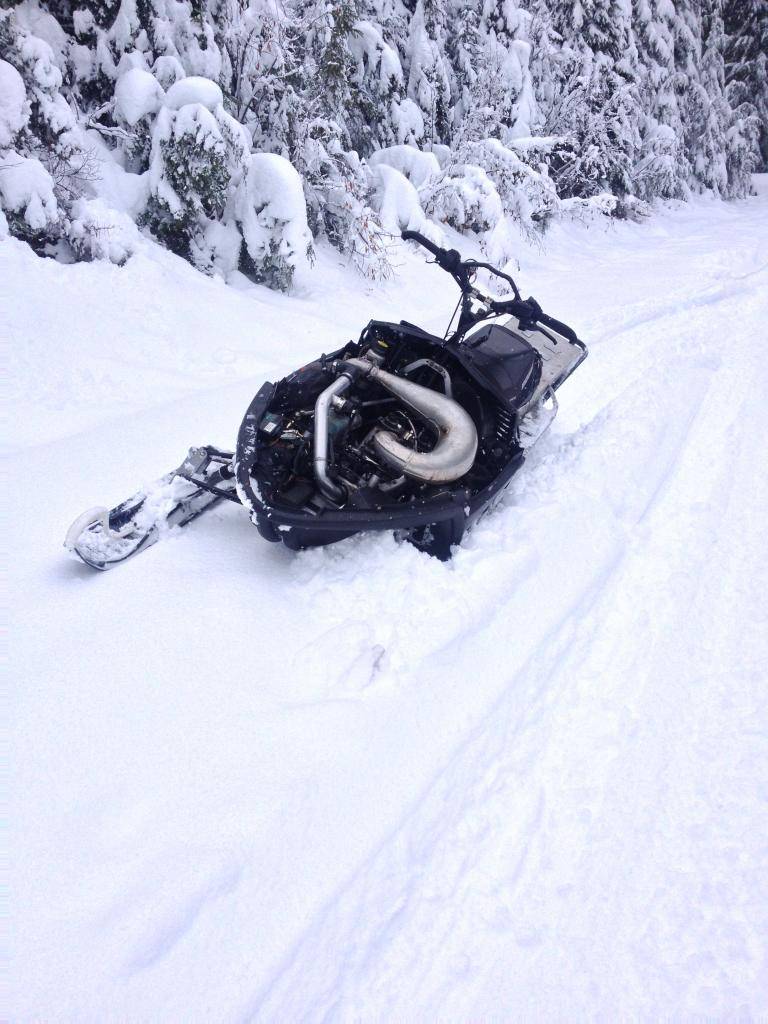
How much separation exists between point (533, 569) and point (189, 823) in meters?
2.05

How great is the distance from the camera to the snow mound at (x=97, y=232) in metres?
5.59

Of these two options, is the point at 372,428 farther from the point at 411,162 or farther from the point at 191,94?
the point at 411,162

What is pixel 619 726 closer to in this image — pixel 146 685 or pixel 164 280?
pixel 146 685

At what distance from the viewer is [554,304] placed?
27.7 feet

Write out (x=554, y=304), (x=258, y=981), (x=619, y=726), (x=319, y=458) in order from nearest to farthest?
(x=258, y=981)
(x=619, y=726)
(x=319, y=458)
(x=554, y=304)

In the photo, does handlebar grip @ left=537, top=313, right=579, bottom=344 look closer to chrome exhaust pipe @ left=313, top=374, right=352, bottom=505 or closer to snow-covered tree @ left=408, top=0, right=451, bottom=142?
chrome exhaust pipe @ left=313, top=374, right=352, bottom=505

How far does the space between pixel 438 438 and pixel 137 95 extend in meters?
5.85

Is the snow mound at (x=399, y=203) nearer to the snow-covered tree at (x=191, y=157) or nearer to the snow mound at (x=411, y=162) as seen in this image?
the snow mound at (x=411, y=162)

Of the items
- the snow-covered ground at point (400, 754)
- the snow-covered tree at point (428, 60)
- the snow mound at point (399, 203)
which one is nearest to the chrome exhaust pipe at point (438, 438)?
the snow-covered ground at point (400, 754)

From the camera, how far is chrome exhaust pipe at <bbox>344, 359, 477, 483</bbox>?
9.75 feet

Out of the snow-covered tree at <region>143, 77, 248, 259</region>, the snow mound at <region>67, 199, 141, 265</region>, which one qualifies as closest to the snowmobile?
the snow mound at <region>67, 199, 141, 265</region>

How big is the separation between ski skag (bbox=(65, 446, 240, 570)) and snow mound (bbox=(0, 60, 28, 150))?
431 cm

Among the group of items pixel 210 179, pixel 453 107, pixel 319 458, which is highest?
pixel 453 107

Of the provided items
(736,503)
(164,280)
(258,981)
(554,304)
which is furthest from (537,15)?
(258,981)
